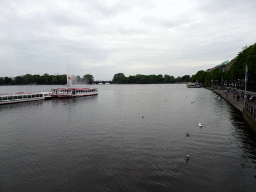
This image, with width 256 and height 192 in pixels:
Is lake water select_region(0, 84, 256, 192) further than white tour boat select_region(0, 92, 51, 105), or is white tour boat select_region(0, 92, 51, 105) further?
white tour boat select_region(0, 92, 51, 105)

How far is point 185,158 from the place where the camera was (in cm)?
1844

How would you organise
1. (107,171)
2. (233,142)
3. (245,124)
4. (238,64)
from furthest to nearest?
1. (238,64)
2. (245,124)
3. (233,142)
4. (107,171)

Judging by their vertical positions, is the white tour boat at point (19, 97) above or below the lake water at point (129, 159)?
above

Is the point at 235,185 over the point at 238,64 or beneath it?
beneath

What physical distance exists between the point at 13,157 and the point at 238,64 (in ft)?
301

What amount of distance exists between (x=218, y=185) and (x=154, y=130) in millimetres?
15595

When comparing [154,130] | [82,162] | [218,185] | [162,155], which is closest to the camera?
[218,185]

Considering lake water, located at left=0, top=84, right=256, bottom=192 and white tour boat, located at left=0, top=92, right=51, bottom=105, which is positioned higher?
white tour boat, located at left=0, top=92, right=51, bottom=105

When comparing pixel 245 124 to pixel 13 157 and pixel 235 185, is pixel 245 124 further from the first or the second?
pixel 13 157

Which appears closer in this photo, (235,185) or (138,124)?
(235,185)

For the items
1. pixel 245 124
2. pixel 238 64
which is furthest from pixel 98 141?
pixel 238 64

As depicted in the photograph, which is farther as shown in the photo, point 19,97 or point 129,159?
point 19,97

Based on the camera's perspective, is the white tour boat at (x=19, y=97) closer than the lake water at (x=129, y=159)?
No

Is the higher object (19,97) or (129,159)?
(19,97)
